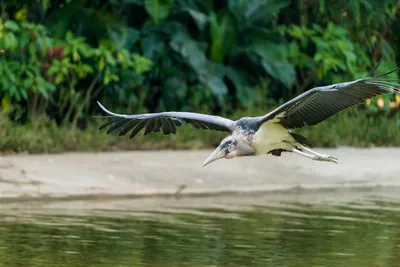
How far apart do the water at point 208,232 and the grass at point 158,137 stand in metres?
2.36

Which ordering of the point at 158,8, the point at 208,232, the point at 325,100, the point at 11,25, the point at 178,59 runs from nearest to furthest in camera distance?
the point at 325,100 → the point at 208,232 → the point at 11,25 → the point at 158,8 → the point at 178,59

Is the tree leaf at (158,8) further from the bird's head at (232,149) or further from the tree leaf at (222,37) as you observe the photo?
the bird's head at (232,149)

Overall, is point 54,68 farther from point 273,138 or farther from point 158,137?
point 273,138

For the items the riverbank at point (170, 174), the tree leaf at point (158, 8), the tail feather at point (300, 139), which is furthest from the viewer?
the tree leaf at point (158, 8)

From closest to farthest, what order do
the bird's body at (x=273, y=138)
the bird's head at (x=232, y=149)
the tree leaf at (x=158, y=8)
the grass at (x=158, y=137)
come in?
the bird's head at (x=232, y=149)
the bird's body at (x=273, y=138)
the grass at (x=158, y=137)
the tree leaf at (x=158, y=8)

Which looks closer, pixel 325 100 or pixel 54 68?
pixel 325 100

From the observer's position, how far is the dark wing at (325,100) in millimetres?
7612

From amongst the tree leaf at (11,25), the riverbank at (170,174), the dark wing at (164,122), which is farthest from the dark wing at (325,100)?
the tree leaf at (11,25)

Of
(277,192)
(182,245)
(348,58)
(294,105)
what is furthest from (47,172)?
(348,58)

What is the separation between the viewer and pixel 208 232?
926 centimetres

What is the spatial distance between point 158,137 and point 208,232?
16.6 ft

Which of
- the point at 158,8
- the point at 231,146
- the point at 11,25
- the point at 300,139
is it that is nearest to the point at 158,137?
the point at 158,8

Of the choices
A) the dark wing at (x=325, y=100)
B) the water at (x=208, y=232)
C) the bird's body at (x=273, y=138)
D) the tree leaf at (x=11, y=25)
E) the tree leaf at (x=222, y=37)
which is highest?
the tree leaf at (x=222, y=37)

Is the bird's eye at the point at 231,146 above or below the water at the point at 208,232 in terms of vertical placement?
above
